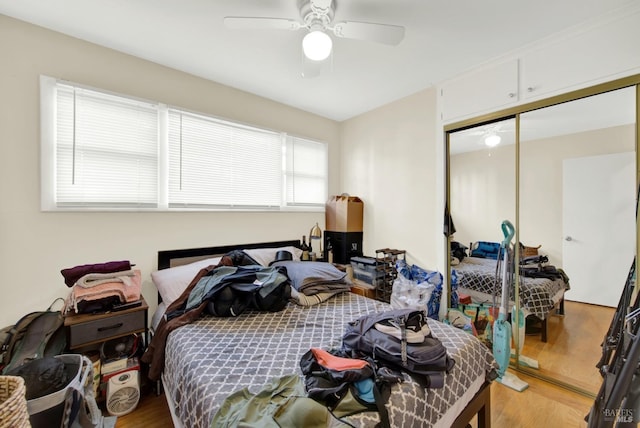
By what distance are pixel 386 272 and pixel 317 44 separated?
7.71ft

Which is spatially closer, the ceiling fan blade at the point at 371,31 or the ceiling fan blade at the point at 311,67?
the ceiling fan blade at the point at 371,31

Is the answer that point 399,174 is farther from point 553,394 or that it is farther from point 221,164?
point 553,394

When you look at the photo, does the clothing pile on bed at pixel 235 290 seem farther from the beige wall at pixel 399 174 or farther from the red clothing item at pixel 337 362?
the beige wall at pixel 399 174

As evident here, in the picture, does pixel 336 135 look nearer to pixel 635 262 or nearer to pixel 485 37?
pixel 485 37

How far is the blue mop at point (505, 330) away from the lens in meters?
2.02

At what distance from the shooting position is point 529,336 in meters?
2.38

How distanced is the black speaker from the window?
2.29 feet

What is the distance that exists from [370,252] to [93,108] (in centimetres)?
317

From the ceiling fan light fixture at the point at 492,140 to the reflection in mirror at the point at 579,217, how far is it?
198 mm

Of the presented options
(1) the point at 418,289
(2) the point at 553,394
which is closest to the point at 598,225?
(2) the point at 553,394

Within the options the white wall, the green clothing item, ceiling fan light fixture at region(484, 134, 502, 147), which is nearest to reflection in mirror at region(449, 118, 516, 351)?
ceiling fan light fixture at region(484, 134, 502, 147)

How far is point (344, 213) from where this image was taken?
3.38 metres

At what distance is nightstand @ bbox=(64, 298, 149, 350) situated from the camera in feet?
5.33

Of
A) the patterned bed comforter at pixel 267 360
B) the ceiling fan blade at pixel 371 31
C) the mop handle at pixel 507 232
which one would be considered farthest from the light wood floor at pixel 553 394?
the ceiling fan blade at pixel 371 31
